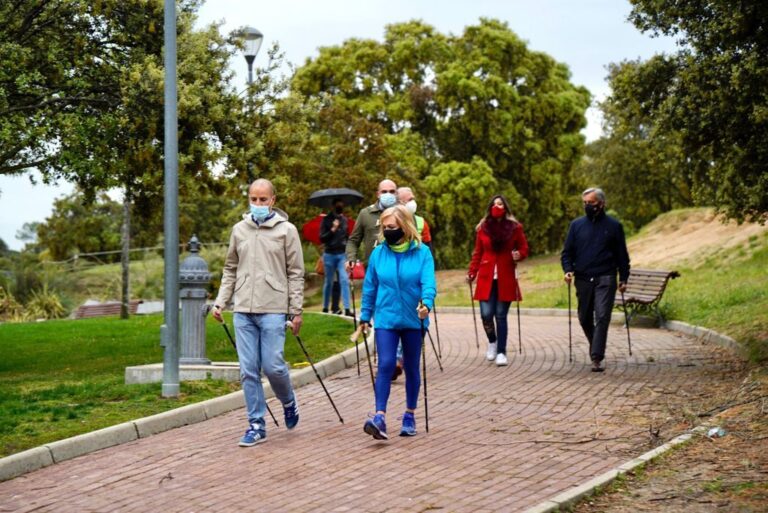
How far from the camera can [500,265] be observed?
13.2 meters

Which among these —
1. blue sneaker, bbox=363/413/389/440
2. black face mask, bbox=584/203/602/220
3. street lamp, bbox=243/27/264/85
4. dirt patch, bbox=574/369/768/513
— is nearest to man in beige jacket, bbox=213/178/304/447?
blue sneaker, bbox=363/413/389/440

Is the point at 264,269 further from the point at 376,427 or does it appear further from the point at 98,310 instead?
the point at 98,310

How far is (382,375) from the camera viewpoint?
338 inches

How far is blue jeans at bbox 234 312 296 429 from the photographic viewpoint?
8.68m

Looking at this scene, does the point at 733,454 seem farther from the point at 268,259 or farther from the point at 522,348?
the point at 522,348

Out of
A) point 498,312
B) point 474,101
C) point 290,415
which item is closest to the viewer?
point 290,415

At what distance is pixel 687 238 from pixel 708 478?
3215cm

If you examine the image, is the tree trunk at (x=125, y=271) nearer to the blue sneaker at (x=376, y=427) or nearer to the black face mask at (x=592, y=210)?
the black face mask at (x=592, y=210)

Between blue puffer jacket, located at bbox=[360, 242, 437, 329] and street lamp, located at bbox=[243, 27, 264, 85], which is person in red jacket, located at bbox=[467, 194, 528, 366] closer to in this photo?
blue puffer jacket, located at bbox=[360, 242, 437, 329]

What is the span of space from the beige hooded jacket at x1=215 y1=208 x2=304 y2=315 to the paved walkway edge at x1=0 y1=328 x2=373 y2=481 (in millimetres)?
1445

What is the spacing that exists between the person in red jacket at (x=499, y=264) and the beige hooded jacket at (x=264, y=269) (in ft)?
15.7

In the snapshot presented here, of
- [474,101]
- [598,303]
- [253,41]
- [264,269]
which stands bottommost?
[598,303]

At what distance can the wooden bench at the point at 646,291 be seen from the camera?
19.4 metres

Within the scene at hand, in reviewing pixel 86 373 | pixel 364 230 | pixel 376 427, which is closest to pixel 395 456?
pixel 376 427
